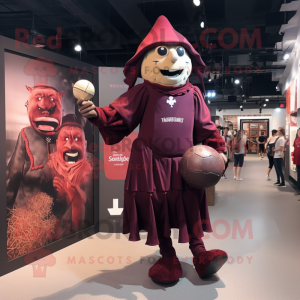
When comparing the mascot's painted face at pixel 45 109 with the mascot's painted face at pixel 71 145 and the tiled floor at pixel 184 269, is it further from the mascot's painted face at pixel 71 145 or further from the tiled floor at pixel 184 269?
the tiled floor at pixel 184 269

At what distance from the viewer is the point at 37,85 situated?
8.71ft

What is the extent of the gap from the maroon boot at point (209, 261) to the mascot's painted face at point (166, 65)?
50.8 inches

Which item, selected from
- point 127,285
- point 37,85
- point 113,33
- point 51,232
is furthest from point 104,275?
point 113,33

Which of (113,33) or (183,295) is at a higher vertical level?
(113,33)

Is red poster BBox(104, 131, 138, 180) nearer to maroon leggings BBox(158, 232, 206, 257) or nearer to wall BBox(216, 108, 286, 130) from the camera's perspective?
maroon leggings BBox(158, 232, 206, 257)

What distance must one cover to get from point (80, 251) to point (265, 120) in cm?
1979

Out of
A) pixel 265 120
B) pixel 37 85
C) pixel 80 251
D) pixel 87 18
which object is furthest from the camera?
pixel 265 120

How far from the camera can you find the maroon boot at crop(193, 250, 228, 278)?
216 cm

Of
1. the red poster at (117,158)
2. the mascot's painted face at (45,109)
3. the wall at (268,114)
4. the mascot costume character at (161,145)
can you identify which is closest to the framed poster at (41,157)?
the mascot's painted face at (45,109)

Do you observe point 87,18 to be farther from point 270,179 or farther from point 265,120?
point 265,120

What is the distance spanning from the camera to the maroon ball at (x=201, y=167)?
1.97 meters

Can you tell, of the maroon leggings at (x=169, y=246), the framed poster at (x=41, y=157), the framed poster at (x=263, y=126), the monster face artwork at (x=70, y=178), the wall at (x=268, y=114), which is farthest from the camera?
the framed poster at (x=263, y=126)

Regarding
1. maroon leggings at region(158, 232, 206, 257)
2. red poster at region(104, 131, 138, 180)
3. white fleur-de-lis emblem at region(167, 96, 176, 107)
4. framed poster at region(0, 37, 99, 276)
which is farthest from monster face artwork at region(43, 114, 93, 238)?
white fleur-de-lis emblem at region(167, 96, 176, 107)

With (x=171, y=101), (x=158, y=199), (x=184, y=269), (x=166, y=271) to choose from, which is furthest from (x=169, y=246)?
(x=171, y=101)
